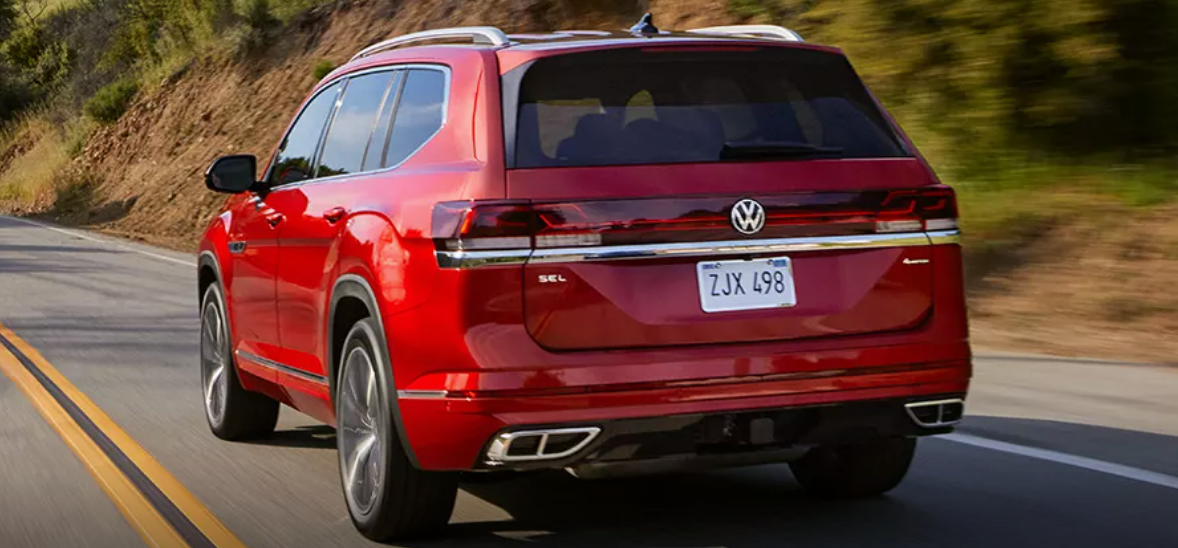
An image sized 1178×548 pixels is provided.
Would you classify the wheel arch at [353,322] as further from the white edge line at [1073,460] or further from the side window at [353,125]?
the white edge line at [1073,460]

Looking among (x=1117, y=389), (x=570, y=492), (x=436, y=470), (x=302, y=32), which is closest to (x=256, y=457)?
(x=570, y=492)

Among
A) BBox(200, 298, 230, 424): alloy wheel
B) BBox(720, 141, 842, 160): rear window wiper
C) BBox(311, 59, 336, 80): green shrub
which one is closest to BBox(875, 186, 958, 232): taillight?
BBox(720, 141, 842, 160): rear window wiper

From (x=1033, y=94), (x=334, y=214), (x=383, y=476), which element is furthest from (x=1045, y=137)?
(x=383, y=476)

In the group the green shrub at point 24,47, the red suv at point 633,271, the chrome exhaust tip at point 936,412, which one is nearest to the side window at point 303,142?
the red suv at point 633,271

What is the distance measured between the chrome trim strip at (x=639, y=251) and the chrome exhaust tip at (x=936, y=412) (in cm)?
57

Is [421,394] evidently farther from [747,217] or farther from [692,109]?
[692,109]

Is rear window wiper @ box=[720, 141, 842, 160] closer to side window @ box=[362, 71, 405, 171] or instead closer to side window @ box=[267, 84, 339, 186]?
side window @ box=[362, 71, 405, 171]

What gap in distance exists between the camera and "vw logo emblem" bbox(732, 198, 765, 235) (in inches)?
206

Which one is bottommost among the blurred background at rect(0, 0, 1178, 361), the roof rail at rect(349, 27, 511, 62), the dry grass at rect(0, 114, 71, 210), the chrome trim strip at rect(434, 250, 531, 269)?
the dry grass at rect(0, 114, 71, 210)

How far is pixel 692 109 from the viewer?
554 centimetres

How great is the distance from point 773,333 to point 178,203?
34.2 metres

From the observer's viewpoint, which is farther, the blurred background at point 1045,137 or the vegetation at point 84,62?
the vegetation at point 84,62

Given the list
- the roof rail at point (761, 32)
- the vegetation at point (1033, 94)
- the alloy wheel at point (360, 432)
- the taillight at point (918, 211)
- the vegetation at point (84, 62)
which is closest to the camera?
the taillight at point (918, 211)

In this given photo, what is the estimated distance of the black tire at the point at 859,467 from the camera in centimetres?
627
